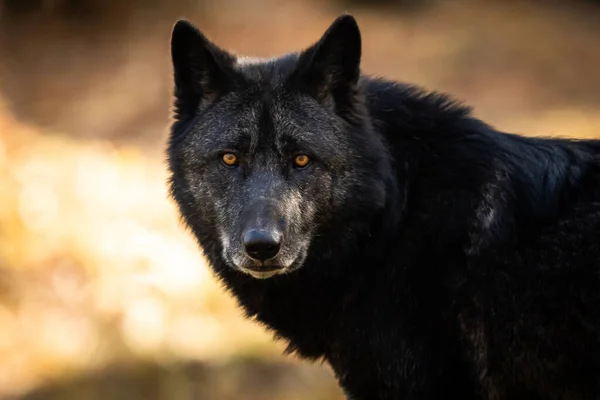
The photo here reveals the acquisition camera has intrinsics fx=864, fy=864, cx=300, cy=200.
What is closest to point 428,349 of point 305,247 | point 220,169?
point 305,247

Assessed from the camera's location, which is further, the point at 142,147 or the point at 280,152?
the point at 142,147

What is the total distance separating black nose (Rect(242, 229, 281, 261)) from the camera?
454cm

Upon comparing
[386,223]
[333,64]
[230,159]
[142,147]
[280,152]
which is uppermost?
[333,64]

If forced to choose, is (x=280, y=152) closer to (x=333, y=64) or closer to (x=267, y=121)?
(x=267, y=121)

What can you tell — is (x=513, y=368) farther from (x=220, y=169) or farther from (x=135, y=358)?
(x=135, y=358)

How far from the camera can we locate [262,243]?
14.9ft

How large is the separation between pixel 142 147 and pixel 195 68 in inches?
339

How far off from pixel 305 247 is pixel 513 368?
4.19ft

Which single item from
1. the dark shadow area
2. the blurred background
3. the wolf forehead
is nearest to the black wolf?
the wolf forehead

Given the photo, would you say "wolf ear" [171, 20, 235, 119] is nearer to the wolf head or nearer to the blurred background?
the wolf head

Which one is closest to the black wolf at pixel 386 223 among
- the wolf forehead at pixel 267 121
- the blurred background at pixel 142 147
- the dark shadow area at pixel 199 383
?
the wolf forehead at pixel 267 121

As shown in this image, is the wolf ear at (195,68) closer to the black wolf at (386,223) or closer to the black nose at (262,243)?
the black wolf at (386,223)

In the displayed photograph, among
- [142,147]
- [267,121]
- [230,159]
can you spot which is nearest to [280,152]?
[267,121]

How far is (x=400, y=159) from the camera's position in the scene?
493 centimetres
